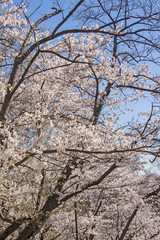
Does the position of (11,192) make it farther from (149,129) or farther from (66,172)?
(149,129)

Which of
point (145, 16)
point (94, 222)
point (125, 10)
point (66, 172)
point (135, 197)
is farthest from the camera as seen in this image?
point (135, 197)

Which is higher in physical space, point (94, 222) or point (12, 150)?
point (12, 150)

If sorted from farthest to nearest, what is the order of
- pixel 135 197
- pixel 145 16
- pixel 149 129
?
pixel 135 197, pixel 149 129, pixel 145 16

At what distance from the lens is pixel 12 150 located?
3.68m

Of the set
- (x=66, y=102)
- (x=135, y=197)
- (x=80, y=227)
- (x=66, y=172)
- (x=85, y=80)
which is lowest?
(x=80, y=227)

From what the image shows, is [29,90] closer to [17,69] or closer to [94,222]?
[17,69]

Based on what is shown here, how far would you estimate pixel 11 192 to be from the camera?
4.88m

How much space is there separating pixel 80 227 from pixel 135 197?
2474 mm

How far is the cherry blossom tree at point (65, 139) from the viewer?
4332 mm

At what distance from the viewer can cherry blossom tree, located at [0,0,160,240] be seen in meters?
4.33

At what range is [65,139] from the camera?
3990 mm

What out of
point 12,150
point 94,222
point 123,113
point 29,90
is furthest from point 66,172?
point 29,90

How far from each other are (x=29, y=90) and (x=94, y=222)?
560cm

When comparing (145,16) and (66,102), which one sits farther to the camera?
(66,102)
